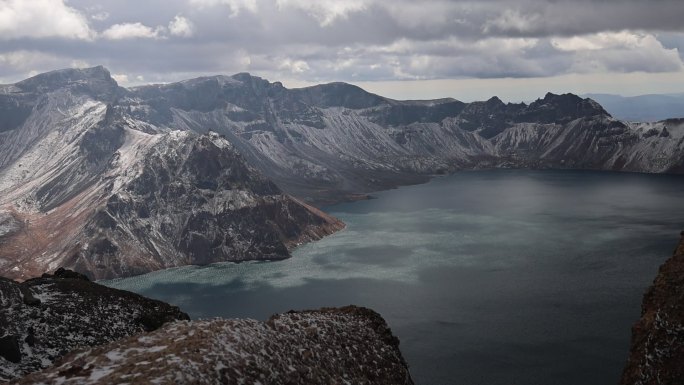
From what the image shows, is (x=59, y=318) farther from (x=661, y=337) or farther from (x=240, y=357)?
(x=661, y=337)

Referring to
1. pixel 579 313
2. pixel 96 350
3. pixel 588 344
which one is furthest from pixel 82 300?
pixel 579 313

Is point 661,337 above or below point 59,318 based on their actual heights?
below

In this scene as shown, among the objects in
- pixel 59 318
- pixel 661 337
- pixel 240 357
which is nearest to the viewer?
pixel 240 357

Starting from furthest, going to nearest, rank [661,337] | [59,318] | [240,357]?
[59,318], [661,337], [240,357]

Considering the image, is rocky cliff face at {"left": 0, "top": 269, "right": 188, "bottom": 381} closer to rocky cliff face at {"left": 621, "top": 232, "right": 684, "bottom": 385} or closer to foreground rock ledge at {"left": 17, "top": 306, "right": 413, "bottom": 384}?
foreground rock ledge at {"left": 17, "top": 306, "right": 413, "bottom": 384}

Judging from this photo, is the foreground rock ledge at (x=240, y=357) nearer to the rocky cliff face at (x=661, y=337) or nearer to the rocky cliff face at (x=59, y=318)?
the rocky cliff face at (x=59, y=318)

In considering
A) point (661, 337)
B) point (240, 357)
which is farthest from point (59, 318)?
point (661, 337)

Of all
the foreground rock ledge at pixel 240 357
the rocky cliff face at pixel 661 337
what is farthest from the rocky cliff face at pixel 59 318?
the rocky cliff face at pixel 661 337
